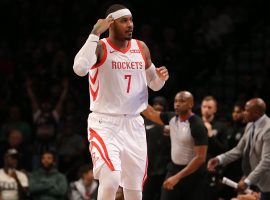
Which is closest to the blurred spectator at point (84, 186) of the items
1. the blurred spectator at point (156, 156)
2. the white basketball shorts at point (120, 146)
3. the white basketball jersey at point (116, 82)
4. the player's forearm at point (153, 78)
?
the blurred spectator at point (156, 156)

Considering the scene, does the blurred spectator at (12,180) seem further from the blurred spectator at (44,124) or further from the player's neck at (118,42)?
the player's neck at (118,42)

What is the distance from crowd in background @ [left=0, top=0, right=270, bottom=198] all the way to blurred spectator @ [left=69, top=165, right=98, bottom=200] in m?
0.76

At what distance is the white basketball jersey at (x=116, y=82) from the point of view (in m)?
6.56

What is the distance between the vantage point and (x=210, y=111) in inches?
400

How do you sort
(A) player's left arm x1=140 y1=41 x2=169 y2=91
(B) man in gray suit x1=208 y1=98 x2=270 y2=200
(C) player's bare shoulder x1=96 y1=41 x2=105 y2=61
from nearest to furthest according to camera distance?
(C) player's bare shoulder x1=96 y1=41 x2=105 y2=61 < (A) player's left arm x1=140 y1=41 x2=169 y2=91 < (B) man in gray suit x1=208 y1=98 x2=270 y2=200

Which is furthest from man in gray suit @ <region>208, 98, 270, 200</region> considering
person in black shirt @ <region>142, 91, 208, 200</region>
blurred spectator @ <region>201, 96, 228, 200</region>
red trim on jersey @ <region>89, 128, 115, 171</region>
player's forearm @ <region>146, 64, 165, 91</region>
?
red trim on jersey @ <region>89, 128, 115, 171</region>

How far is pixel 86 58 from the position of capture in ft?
20.5

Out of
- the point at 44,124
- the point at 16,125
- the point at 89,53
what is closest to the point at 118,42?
the point at 89,53

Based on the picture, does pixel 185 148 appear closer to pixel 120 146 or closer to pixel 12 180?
pixel 120 146

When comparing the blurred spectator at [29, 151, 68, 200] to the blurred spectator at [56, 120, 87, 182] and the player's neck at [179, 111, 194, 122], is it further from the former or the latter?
the player's neck at [179, 111, 194, 122]

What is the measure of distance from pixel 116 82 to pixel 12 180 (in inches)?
189

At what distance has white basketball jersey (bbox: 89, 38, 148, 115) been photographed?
6.56m

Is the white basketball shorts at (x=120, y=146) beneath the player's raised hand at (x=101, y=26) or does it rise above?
beneath

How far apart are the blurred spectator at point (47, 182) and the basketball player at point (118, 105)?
4.49m
